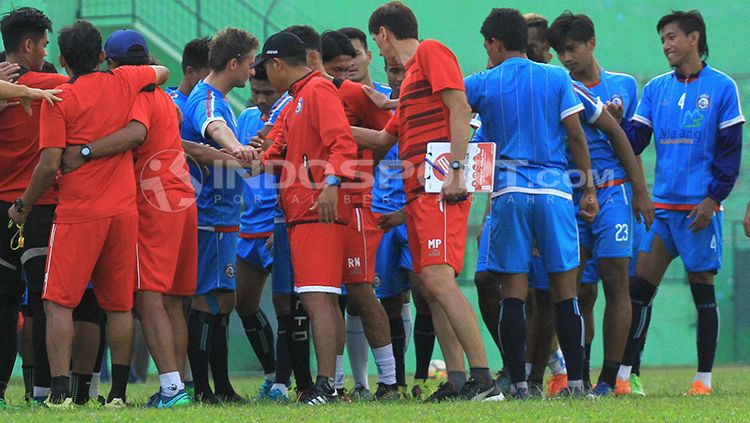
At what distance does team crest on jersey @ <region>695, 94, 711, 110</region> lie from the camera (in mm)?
7777

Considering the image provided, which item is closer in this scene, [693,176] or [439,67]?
[439,67]

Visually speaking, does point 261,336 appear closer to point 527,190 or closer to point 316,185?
point 316,185

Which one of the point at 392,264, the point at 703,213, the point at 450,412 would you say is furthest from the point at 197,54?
the point at 450,412

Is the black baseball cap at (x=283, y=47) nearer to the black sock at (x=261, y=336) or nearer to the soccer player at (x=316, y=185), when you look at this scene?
the soccer player at (x=316, y=185)

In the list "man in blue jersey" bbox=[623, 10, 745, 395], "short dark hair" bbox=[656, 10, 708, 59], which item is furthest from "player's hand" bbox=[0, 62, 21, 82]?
"short dark hair" bbox=[656, 10, 708, 59]

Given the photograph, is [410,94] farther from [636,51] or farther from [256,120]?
[636,51]

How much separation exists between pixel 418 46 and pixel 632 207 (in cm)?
189

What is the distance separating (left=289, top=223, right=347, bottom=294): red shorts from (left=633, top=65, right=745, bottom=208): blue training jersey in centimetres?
244

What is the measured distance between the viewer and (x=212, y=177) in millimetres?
7938

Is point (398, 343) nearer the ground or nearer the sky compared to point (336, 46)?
nearer the ground

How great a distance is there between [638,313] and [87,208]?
3.69 m

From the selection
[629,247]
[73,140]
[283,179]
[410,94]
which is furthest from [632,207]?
[73,140]

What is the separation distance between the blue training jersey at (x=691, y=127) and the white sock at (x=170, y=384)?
11.4ft

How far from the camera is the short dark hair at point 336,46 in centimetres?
816
